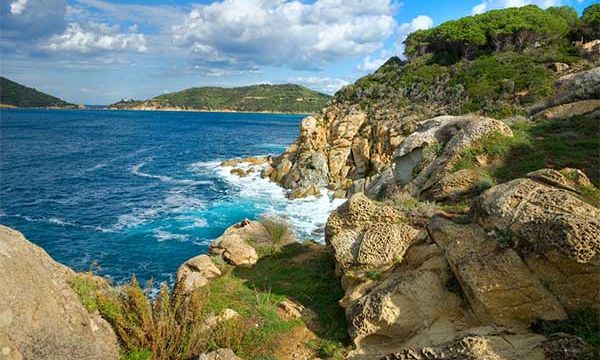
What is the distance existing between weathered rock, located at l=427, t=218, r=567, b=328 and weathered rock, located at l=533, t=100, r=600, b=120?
545 inches

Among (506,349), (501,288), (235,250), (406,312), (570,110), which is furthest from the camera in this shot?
(570,110)

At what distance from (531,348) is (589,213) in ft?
9.83

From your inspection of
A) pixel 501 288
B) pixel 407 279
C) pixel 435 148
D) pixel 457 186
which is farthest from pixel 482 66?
pixel 501 288

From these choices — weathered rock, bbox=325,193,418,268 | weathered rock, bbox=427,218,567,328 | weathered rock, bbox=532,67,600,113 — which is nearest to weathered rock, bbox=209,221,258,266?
weathered rock, bbox=325,193,418,268

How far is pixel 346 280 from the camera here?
11523mm

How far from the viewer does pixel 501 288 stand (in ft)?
25.1

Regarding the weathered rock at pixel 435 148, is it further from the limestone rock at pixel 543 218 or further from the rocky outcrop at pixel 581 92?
the limestone rock at pixel 543 218

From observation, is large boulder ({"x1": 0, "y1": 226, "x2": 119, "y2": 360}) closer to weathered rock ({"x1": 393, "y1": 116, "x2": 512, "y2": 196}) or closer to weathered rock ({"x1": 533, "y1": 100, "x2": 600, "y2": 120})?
weathered rock ({"x1": 393, "y1": 116, "x2": 512, "y2": 196})

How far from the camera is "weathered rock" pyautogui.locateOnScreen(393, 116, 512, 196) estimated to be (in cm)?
1564

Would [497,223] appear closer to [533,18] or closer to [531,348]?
[531,348]

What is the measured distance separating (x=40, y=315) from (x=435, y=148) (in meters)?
15.7

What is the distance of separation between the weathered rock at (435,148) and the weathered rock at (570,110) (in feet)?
13.9

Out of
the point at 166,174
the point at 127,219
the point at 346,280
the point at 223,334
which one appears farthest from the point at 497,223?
the point at 166,174

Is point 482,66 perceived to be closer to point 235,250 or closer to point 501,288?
point 235,250
